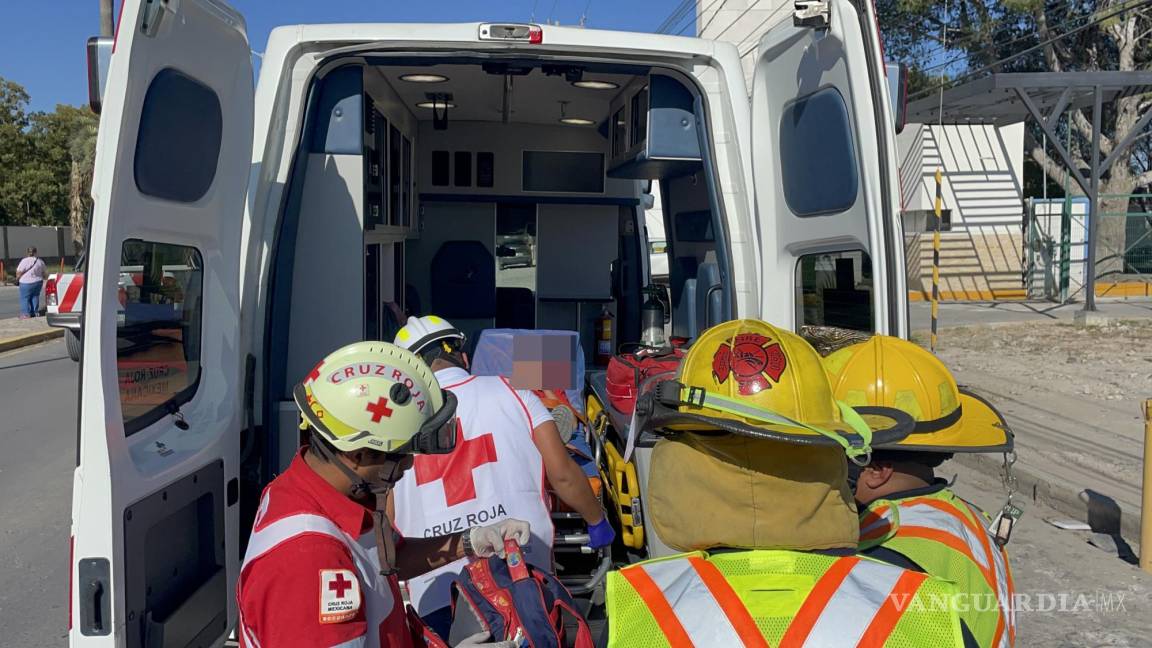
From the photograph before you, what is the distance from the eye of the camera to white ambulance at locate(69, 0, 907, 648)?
2332 mm

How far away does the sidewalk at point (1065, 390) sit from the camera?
287 inches

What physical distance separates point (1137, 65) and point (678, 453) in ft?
98.9

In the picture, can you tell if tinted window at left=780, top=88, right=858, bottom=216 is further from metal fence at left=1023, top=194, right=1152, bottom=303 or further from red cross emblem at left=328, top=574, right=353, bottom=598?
metal fence at left=1023, top=194, right=1152, bottom=303

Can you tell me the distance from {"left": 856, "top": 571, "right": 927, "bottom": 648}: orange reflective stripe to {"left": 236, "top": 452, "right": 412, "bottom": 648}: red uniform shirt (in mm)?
967

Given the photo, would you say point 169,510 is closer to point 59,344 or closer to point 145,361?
point 145,361

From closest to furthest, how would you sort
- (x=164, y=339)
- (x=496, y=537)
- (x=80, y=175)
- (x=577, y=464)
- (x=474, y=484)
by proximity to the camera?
(x=496, y=537) → (x=164, y=339) → (x=474, y=484) → (x=577, y=464) → (x=80, y=175)

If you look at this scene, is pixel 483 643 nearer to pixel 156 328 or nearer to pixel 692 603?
pixel 692 603

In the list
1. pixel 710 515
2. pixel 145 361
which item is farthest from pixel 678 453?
pixel 145 361

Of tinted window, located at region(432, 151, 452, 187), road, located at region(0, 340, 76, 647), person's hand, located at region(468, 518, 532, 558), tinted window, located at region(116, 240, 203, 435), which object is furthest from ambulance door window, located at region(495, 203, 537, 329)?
person's hand, located at region(468, 518, 532, 558)

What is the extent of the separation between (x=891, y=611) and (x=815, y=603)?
126 millimetres

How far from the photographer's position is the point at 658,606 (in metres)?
1.68

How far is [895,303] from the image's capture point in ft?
10.6

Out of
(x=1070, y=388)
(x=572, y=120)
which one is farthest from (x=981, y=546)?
(x=1070, y=388)

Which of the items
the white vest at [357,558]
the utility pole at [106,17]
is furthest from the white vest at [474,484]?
the utility pole at [106,17]
